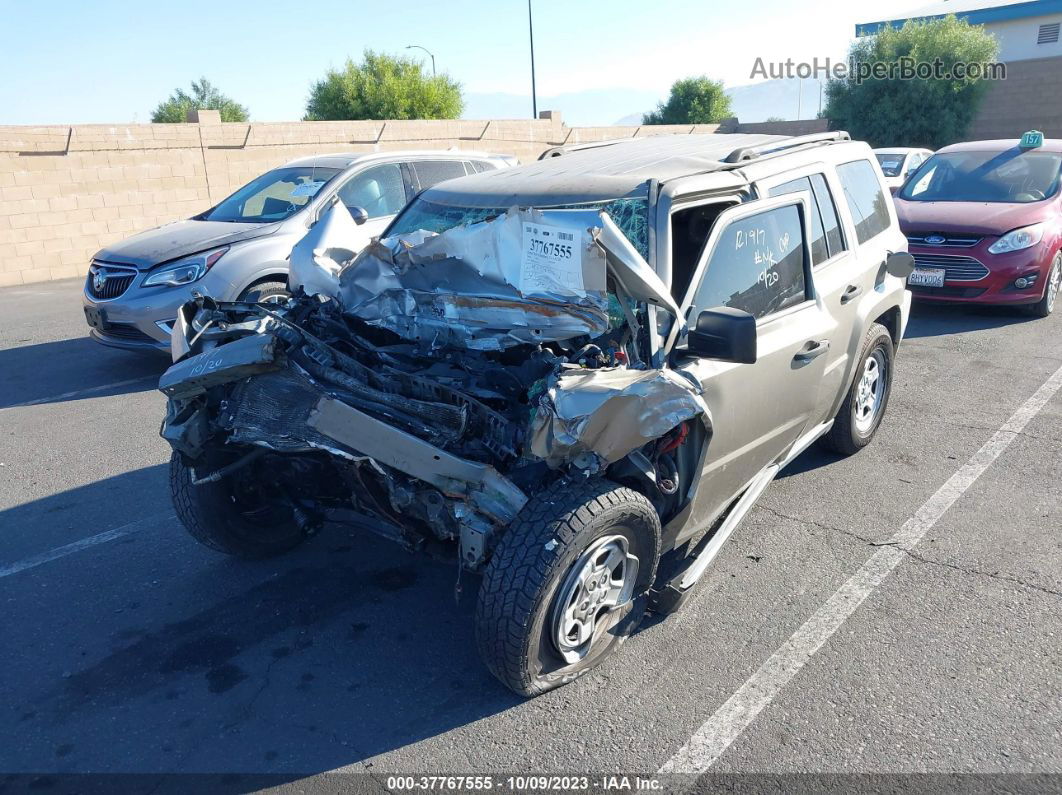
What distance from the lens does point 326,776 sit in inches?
112

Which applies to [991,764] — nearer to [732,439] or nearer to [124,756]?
[732,439]

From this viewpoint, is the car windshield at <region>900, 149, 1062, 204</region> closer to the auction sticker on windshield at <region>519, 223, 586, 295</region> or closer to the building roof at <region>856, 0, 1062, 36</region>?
the auction sticker on windshield at <region>519, 223, 586, 295</region>

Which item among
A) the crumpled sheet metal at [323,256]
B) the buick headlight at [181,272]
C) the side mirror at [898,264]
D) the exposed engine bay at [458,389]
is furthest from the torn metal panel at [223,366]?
the buick headlight at [181,272]

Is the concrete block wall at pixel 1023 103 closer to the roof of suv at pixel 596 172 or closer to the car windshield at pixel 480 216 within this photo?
the roof of suv at pixel 596 172

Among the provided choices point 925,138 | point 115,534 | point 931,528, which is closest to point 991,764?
point 931,528

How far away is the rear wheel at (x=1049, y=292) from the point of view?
892 centimetres

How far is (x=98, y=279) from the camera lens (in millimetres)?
7699

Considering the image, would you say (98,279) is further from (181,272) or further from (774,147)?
(774,147)

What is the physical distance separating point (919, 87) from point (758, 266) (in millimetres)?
31904

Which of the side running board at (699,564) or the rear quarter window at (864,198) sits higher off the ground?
→ the rear quarter window at (864,198)

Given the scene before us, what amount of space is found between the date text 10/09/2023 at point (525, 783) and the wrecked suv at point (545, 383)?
0.35 m

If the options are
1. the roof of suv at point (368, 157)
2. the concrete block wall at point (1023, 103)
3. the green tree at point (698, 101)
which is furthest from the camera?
the green tree at point (698, 101)

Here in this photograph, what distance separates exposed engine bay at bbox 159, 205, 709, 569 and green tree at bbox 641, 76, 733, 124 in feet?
146

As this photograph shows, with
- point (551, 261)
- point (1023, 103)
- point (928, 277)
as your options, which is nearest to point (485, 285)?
point (551, 261)
